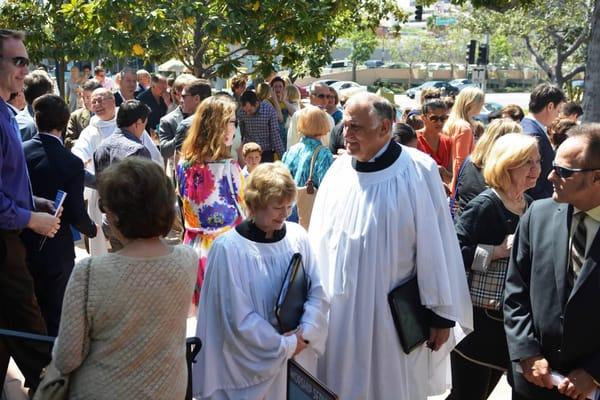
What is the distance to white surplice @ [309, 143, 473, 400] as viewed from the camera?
12.5 ft

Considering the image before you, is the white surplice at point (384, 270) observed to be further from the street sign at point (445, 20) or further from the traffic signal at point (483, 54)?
the street sign at point (445, 20)

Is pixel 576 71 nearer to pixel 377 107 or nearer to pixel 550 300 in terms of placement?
pixel 377 107

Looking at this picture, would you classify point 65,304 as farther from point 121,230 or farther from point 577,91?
point 577,91

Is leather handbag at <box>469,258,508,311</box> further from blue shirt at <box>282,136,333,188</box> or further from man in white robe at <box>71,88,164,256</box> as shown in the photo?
man in white robe at <box>71,88,164,256</box>

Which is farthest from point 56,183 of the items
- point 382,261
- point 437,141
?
point 437,141

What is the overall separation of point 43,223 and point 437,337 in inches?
87.8

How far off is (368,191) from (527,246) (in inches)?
33.8

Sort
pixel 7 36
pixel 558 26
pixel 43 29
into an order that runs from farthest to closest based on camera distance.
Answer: pixel 558 26 → pixel 43 29 → pixel 7 36

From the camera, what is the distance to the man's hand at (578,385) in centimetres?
321

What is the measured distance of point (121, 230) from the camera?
2.70 meters

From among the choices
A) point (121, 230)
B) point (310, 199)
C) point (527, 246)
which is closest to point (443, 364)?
point (527, 246)

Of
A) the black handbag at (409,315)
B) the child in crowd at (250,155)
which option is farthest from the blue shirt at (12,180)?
the child in crowd at (250,155)

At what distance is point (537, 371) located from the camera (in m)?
3.35

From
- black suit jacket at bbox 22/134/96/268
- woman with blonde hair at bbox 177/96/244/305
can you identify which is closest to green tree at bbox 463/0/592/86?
woman with blonde hair at bbox 177/96/244/305
